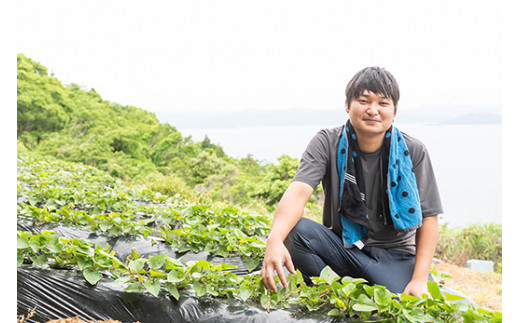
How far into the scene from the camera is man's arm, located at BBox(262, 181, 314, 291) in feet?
5.12

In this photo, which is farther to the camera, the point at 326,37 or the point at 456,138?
the point at 326,37

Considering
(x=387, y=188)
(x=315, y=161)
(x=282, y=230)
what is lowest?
(x=282, y=230)

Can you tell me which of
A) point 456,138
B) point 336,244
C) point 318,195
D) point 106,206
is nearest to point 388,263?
point 336,244

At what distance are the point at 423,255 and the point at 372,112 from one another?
61cm

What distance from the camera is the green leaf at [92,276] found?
163cm

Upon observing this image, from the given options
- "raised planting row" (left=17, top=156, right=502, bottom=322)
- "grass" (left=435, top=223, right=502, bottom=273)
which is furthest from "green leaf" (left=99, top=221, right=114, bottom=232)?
"grass" (left=435, top=223, right=502, bottom=273)

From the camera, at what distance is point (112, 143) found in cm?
1136

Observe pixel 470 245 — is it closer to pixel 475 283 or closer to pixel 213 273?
pixel 475 283

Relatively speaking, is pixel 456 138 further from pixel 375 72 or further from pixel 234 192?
pixel 375 72

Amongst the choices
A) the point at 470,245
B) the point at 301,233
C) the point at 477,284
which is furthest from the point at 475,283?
the point at 301,233

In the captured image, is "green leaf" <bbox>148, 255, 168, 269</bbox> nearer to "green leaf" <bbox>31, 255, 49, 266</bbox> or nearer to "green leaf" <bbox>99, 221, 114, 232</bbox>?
"green leaf" <bbox>31, 255, 49, 266</bbox>

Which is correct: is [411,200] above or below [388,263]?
above

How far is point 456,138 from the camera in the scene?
8.85 meters
